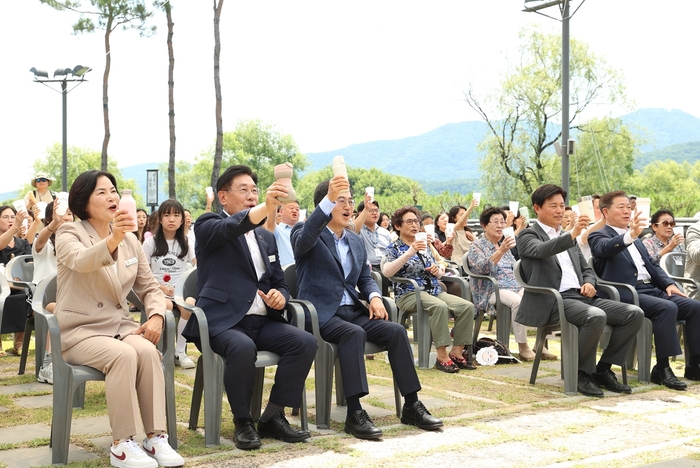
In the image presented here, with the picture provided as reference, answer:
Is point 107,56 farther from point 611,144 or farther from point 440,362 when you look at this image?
point 611,144

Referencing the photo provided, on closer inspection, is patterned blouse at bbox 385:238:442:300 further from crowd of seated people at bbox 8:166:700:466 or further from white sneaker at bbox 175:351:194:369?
white sneaker at bbox 175:351:194:369

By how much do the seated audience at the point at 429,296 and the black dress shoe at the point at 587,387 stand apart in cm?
125

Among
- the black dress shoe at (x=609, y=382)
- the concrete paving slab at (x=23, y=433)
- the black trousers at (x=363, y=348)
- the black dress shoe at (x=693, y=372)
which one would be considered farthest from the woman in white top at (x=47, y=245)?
the black dress shoe at (x=693, y=372)

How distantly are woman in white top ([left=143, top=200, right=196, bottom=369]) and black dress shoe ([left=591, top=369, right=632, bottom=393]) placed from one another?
11.4ft

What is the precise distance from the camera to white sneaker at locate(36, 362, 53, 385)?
6.50 metres

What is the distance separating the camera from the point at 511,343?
9.03 meters

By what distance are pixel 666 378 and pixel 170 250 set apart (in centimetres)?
441

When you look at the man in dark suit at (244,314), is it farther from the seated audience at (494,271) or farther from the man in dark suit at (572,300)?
the seated audience at (494,271)

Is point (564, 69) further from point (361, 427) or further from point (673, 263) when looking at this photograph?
point (361, 427)

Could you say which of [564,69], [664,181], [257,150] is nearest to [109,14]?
[564,69]

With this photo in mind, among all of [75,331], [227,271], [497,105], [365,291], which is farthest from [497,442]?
[497,105]

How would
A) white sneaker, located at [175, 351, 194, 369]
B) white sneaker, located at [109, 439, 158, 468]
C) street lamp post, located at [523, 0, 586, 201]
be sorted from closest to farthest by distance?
white sneaker, located at [109, 439, 158, 468], white sneaker, located at [175, 351, 194, 369], street lamp post, located at [523, 0, 586, 201]

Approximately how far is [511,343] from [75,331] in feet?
19.0

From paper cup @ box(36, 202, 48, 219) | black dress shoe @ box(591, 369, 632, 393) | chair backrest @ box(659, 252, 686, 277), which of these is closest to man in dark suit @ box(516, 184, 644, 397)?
black dress shoe @ box(591, 369, 632, 393)
